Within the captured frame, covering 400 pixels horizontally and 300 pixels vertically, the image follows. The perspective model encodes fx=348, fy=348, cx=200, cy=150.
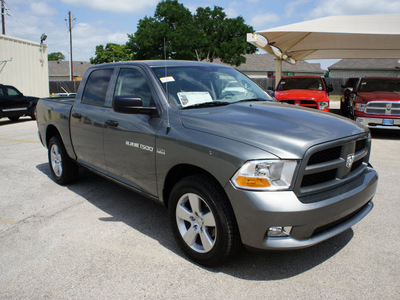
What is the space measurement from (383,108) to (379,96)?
55 centimetres

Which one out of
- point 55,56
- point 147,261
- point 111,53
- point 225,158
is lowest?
point 147,261

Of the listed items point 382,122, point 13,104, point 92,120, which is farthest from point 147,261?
point 13,104

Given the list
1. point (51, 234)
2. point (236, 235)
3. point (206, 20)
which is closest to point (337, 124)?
point (236, 235)

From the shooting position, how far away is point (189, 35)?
148 ft

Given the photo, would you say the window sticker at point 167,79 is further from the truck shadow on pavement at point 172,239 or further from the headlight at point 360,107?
the headlight at point 360,107

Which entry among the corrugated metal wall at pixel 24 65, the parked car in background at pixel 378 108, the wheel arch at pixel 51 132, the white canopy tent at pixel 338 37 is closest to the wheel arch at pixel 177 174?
the wheel arch at pixel 51 132

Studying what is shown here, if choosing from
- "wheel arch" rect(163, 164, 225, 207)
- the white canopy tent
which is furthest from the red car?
"wheel arch" rect(163, 164, 225, 207)

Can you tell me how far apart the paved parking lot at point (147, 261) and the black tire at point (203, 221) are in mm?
173

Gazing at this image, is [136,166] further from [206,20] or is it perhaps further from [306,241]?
[206,20]

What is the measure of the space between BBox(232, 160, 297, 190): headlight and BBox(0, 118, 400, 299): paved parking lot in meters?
0.84

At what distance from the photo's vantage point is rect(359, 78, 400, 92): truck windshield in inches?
431

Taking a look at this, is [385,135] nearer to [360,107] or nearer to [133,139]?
[360,107]

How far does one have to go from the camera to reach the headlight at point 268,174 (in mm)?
2527

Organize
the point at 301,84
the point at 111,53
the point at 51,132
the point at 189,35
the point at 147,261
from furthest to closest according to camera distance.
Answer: the point at 111,53, the point at 189,35, the point at 301,84, the point at 51,132, the point at 147,261
